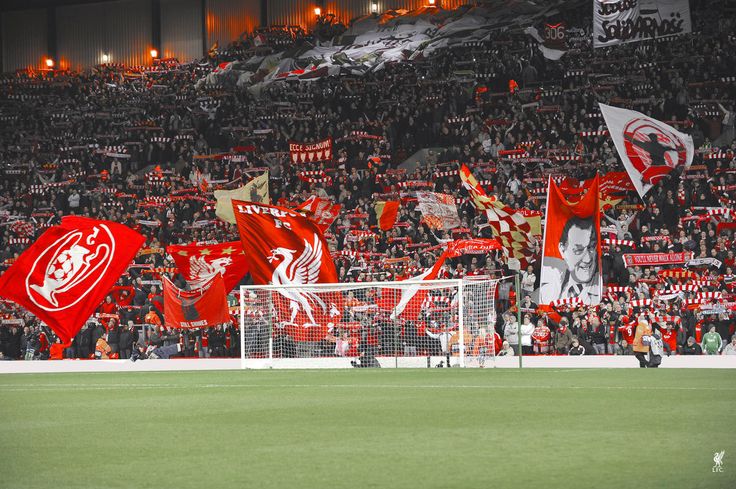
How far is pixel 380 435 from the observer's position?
9.78 meters

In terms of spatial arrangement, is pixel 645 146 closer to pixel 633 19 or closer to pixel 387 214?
pixel 387 214

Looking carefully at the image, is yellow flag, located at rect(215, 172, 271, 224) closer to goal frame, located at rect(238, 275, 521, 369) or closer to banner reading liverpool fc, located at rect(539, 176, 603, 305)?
goal frame, located at rect(238, 275, 521, 369)

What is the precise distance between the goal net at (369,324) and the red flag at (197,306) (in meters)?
1.59

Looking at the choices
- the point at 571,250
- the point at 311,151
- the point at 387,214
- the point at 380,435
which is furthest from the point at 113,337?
the point at 380,435

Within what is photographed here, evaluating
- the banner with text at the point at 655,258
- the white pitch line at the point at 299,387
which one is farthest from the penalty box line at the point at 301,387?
the banner with text at the point at 655,258

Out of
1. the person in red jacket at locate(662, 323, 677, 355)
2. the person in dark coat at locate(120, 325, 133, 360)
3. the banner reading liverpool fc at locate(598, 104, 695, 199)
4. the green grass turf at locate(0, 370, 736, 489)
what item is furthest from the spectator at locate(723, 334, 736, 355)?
the person in dark coat at locate(120, 325, 133, 360)

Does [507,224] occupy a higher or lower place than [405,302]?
higher

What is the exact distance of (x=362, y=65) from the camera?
4581cm

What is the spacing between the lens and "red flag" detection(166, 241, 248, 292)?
32.2 metres

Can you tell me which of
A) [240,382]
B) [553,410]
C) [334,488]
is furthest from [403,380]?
[334,488]

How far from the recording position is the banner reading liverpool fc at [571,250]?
24.5 meters

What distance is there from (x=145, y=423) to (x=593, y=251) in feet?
51.3

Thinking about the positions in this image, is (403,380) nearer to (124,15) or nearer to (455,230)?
(455,230)
